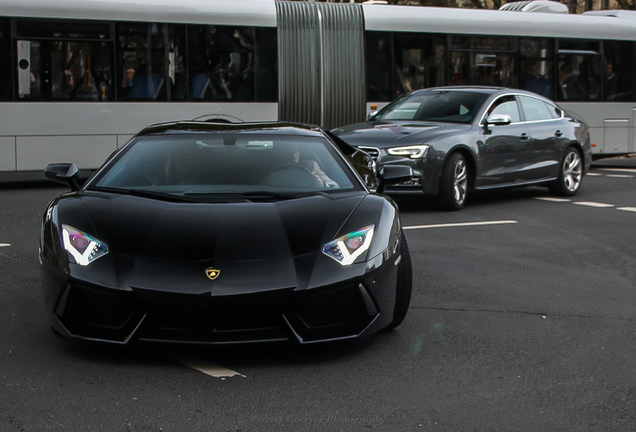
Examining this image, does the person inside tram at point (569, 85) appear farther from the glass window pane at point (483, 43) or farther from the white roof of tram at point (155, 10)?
the white roof of tram at point (155, 10)

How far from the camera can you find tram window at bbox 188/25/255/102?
16.0 m

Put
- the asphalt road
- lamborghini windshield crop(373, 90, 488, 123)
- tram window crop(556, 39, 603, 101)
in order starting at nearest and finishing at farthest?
the asphalt road < lamborghini windshield crop(373, 90, 488, 123) < tram window crop(556, 39, 603, 101)

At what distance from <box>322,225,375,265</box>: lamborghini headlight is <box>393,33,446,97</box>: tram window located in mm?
12853

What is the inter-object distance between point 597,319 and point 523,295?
82cm

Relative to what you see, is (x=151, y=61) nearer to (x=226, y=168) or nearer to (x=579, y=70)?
(x=579, y=70)

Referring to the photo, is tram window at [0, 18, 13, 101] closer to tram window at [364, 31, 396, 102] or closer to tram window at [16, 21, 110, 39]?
tram window at [16, 21, 110, 39]

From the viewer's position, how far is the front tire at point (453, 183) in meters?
11.8

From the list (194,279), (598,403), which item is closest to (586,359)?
(598,403)

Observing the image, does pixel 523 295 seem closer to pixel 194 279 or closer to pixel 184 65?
Answer: pixel 194 279

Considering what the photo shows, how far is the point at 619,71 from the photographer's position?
66.0 ft

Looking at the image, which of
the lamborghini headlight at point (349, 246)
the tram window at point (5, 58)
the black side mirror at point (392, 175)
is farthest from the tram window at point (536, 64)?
the lamborghini headlight at point (349, 246)

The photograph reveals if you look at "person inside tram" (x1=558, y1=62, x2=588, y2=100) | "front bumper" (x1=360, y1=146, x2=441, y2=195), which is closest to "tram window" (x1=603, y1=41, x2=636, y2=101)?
"person inside tram" (x1=558, y1=62, x2=588, y2=100)

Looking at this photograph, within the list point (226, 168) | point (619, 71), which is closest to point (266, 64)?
point (619, 71)

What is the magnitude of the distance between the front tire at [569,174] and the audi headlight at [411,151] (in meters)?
3.01
